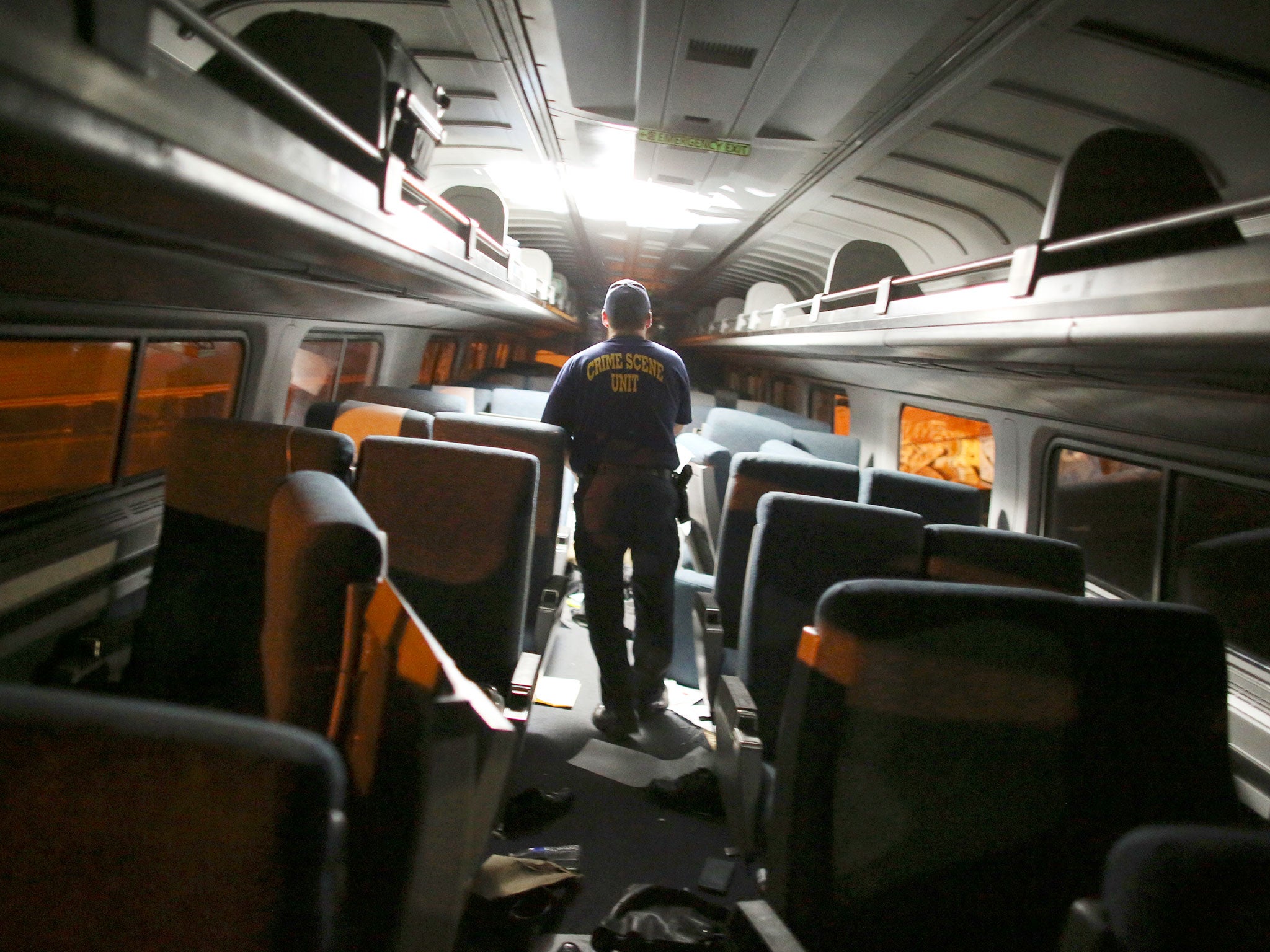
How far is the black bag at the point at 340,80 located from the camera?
2.33m

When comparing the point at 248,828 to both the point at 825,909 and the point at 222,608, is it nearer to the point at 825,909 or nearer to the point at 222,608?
the point at 825,909

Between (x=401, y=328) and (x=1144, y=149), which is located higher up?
(x=1144, y=149)

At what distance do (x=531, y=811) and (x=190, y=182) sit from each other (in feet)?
7.88

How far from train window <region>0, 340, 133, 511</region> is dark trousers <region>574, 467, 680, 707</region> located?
7.64 ft

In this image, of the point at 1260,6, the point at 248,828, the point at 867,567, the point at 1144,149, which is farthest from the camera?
the point at 1144,149

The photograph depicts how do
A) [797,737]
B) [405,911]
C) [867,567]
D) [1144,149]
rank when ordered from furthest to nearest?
[1144,149] → [867,567] → [797,737] → [405,911]

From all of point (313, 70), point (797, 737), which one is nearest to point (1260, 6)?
point (797, 737)

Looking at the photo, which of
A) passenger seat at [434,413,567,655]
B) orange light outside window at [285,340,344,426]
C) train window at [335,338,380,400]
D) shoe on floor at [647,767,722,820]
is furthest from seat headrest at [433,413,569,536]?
train window at [335,338,380,400]

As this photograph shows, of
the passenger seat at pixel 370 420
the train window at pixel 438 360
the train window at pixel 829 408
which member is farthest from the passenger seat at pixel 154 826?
the train window at pixel 829 408

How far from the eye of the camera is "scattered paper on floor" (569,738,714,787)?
316 centimetres

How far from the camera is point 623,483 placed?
3365mm

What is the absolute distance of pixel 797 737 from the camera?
1.43 meters

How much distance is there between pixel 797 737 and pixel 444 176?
5.91 metres

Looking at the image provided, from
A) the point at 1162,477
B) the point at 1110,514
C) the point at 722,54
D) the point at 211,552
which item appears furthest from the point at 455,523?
the point at 1110,514
